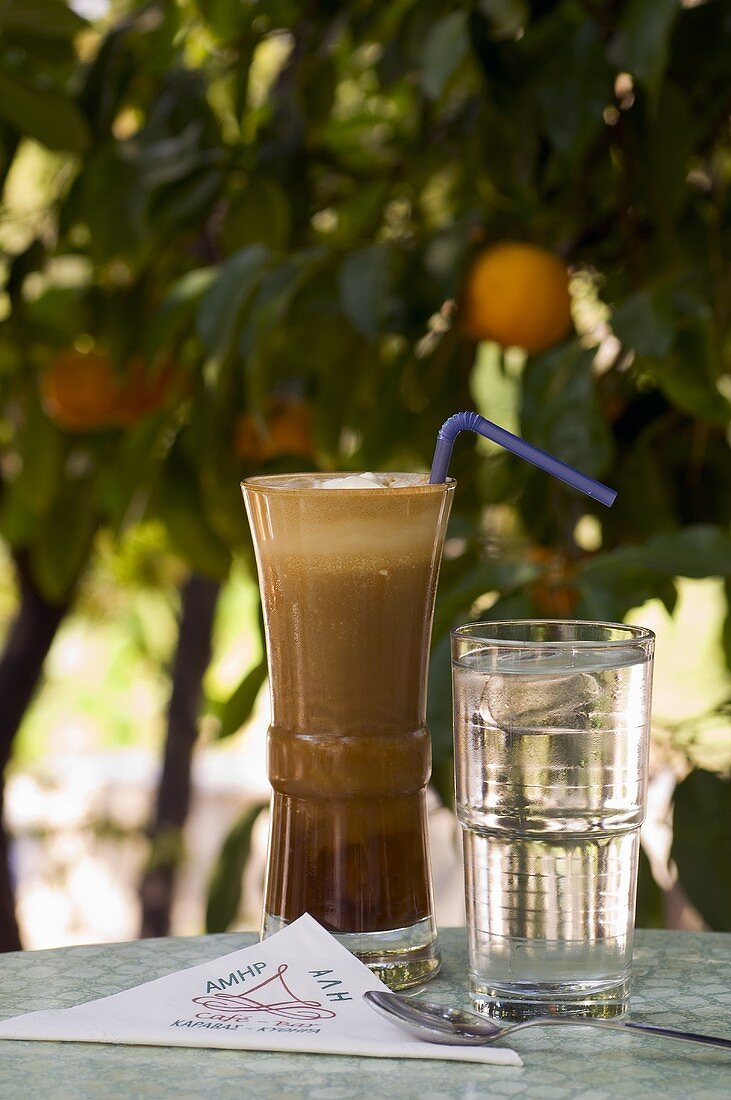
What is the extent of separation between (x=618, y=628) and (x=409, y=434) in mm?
612

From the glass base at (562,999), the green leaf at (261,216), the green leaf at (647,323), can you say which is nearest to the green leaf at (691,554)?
the green leaf at (647,323)

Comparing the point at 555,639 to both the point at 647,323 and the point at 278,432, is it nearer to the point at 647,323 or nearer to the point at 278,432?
the point at 647,323

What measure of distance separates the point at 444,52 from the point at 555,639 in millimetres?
484

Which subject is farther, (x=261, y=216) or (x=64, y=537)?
(x=64, y=537)

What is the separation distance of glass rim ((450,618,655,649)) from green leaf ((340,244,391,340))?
1.33ft

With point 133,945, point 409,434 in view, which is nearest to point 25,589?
point 409,434

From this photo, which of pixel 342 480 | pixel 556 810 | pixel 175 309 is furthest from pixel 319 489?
pixel 175 309

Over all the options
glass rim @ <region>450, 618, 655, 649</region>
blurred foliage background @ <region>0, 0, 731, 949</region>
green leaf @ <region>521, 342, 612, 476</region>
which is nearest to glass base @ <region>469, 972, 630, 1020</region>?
glass rim @ <region>450, 618, 655, 649</region>

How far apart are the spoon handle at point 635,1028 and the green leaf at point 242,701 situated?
0.49m

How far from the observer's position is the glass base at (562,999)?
539 mm

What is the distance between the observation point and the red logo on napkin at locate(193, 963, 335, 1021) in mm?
538

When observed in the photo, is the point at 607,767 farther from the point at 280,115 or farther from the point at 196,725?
the point at 196,725

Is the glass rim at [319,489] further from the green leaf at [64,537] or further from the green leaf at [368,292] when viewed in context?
the green leaf at [64,537]

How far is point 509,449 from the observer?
1.95ft
